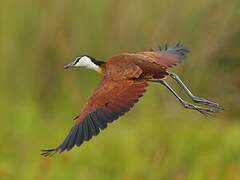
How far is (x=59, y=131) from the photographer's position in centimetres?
598

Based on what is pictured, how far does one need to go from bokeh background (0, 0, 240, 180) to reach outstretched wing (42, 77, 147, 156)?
80.6 inches

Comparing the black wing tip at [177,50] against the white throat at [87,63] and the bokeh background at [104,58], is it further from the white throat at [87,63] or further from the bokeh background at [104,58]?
the bokeh background at [104,58]

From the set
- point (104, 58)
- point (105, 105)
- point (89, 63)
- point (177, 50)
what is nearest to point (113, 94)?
point (105, 105)

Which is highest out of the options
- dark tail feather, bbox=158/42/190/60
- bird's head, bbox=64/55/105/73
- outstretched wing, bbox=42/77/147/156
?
dark tail feather, bbox=158/42/190/60

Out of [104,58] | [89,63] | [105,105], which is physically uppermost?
[104,58]

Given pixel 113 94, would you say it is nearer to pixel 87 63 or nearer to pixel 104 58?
pixel 87 63

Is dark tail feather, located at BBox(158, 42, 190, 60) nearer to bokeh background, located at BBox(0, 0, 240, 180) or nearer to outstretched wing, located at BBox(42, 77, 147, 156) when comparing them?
outstretched wing, located at BBox(42, 77, 147, 156)

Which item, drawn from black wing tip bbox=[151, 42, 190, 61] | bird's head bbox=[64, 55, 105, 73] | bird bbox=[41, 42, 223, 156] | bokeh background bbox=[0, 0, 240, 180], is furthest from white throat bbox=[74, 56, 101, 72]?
bokeh background bbox=[0, 0, 240, 180]

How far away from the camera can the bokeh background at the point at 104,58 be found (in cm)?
589

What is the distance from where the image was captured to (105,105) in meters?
3.54

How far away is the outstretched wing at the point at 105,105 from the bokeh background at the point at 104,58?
2.05 meters

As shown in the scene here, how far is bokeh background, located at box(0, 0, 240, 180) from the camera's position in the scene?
589 cm

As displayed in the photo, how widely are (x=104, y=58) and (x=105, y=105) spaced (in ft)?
10.4

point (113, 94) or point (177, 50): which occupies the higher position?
point (177, 50)
